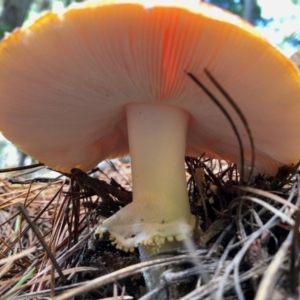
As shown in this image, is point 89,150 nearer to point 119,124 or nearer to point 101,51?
point 119,124

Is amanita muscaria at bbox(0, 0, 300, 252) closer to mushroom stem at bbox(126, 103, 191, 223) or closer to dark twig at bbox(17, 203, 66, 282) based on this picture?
mushroom stem at bbox(126, 103, 191, 223)

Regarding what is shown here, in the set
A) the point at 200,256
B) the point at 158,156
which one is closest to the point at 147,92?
the point at 158,156

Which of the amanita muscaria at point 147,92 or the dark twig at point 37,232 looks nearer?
Answer: the amanita muscaria at point 147,92

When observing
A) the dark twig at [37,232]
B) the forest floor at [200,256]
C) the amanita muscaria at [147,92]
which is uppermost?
the amanita muscaria at [147,92]

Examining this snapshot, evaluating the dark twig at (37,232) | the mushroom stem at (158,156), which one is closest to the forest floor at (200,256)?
the dark twig at (37,232)

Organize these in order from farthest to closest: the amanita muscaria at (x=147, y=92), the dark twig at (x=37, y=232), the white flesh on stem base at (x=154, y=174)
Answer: the white flesh on stem base at (x=154, y=174)
the dark twig at (x=37, y=232)
the amanita muscaria at (x=147, y=92)

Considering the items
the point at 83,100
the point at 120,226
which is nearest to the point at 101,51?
the point at 83,100

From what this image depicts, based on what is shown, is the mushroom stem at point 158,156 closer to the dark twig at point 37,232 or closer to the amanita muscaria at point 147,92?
the amanita muscaria at point 147,92

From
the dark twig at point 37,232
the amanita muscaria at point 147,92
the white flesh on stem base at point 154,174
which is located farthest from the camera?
the white flesh on stem base at point 154,174

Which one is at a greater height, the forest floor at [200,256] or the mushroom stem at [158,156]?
the mushroom stem at [158,156]
